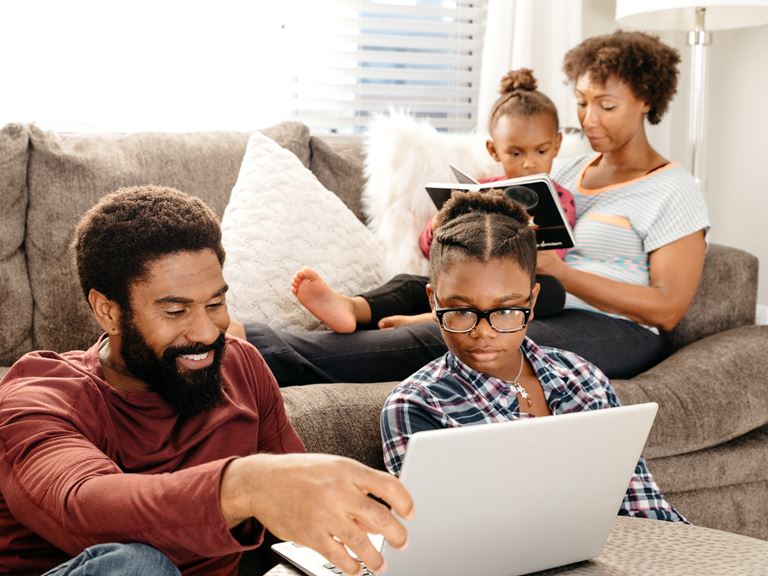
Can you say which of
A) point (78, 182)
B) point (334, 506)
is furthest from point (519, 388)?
point (78, 182)

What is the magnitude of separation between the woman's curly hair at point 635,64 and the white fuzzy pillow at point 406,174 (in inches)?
13.1

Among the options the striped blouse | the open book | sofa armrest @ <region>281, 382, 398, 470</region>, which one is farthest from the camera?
the striped blouse

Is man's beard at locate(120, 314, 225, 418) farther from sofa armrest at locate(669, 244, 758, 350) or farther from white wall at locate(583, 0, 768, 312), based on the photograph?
white wall at locate(583, 0, 768, 312)

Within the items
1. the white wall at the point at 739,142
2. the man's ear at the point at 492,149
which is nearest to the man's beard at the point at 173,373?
the man's ear at the point at 492,149

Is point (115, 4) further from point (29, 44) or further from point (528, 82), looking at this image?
point (528, 82)

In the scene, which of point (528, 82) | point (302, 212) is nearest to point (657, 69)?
point (528, 82)

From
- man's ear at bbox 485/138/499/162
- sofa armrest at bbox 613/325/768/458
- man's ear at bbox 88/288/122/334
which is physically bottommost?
sofa armrest at bbox 613/325/768/458

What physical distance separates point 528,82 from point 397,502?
6.41ft

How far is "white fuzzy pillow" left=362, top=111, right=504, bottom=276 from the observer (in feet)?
7.64

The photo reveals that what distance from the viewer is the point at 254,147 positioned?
7.47 ft

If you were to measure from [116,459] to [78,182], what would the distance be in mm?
1109

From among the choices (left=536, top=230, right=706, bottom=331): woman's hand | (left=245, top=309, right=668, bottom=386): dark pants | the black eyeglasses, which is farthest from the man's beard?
(left=536, top=230, right=706, bottom=331): woman's hand

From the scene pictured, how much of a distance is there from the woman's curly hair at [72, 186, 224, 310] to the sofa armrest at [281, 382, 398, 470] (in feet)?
1.61

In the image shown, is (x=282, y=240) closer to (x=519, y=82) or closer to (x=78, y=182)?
(x=78, y=182)
